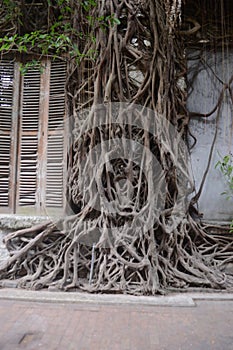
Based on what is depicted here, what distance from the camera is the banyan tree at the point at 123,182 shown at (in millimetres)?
3105

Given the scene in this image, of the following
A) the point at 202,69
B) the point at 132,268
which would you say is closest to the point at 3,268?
the point at 132,268

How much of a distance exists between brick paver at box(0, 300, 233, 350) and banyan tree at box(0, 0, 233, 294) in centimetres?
37

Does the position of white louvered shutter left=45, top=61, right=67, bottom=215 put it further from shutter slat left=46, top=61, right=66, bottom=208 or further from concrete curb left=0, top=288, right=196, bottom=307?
concrete curb left=0, top=288, right=196, bottom=307

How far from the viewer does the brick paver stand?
2.06m

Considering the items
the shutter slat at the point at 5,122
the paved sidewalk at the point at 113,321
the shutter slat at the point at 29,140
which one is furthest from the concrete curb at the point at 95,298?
the shutter slat at the point at 5,122

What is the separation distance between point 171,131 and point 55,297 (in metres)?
2.20

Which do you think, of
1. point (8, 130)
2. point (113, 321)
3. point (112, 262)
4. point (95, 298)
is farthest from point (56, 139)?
point (113, 321)

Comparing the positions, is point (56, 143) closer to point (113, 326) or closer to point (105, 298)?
point (105, 298)

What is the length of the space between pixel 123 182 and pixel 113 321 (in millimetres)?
1463

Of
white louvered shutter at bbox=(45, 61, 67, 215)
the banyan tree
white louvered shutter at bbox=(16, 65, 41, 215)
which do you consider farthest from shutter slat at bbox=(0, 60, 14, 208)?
the banyan tree

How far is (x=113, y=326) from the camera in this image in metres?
2.29

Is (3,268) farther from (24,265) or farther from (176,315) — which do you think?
(176,315)

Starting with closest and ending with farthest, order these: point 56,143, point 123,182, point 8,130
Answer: point 123,182
point 56,143
point 8,130

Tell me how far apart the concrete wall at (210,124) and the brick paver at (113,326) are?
5.28 feet
